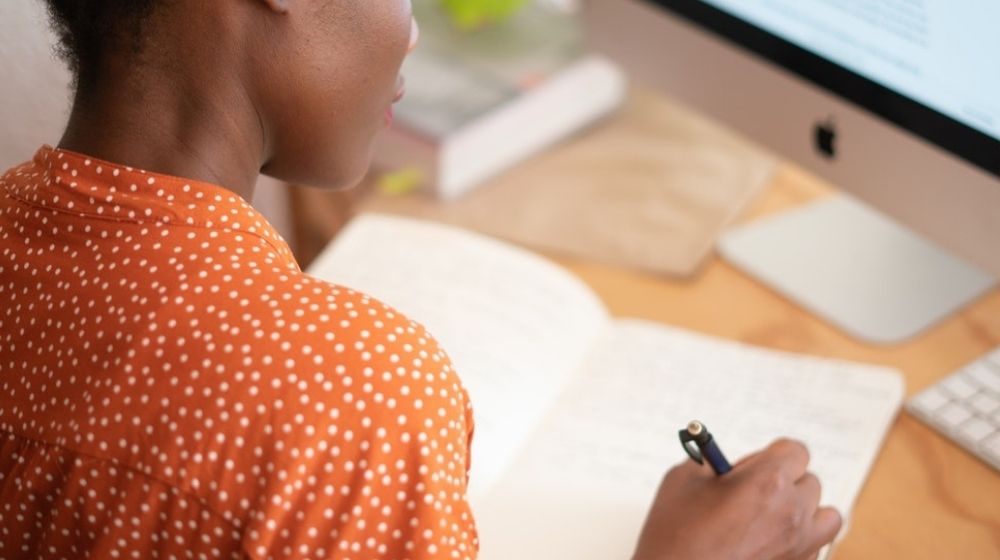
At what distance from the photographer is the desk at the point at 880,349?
721mm

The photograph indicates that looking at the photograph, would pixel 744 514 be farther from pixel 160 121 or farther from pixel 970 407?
pixel 160 121

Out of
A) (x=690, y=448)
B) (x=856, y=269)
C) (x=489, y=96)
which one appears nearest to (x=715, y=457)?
(x=690, y=448)

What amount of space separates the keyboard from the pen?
183 mm

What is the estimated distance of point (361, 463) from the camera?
1.74 ft

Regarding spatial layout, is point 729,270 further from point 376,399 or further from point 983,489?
point 376,399

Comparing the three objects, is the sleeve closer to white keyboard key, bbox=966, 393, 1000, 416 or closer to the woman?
the woman

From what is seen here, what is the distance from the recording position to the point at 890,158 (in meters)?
0.83

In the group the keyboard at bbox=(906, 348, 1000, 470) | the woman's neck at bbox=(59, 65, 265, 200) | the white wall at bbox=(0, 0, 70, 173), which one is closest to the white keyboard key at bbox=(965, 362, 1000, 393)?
the keyboard at bbox=(906, 348, 1000, 470)

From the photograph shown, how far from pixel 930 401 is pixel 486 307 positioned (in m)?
0.31

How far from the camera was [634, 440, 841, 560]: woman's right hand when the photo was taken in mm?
652

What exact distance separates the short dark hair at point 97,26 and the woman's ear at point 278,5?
0.05m

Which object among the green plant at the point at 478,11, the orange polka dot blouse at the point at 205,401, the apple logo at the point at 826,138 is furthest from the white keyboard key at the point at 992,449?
the green plant at the point at 478,11

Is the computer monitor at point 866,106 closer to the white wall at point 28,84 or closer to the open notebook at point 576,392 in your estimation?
the open notebook at point 576,392

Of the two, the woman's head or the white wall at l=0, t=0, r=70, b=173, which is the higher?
the woman's head
